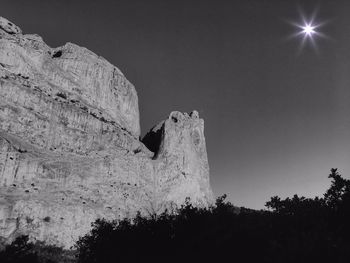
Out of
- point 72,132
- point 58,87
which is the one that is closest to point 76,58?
point 58,87

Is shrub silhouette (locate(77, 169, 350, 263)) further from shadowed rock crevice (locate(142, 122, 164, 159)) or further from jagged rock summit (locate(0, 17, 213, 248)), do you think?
shadowed rock crevice (locate(142, 122, 164, 159))

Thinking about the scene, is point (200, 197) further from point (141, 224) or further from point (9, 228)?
point (141, 224)

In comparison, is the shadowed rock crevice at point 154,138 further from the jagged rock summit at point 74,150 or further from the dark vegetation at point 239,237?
the dark vegetation at point 239,237

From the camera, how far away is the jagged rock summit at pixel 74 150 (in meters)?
68.7

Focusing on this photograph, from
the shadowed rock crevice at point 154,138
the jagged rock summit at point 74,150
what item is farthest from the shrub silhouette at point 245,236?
the shadowed rock crevice at point 154,138

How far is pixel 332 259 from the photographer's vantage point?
14.8m

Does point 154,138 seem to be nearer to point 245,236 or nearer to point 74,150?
point 74,150

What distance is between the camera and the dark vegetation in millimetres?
16766

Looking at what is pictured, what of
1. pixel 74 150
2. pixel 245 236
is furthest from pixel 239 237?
pixel 74 150

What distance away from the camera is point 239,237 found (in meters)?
21.4

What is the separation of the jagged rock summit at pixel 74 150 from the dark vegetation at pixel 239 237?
131ft

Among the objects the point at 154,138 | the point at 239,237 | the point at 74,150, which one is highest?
the point at 154,138

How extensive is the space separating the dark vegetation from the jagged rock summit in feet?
131

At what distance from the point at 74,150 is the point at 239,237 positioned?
7245 centimetres
